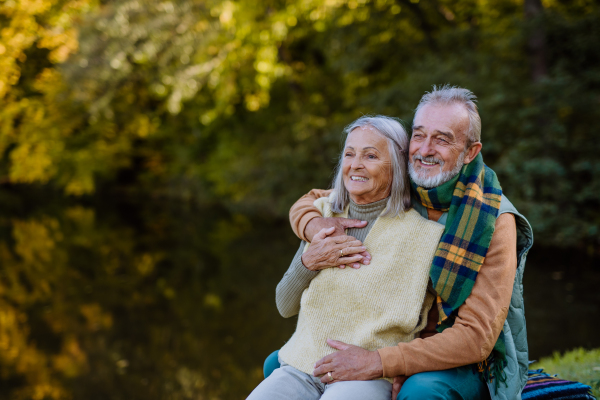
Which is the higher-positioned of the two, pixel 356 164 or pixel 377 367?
pixel 356 164

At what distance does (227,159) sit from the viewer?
16.0 meters

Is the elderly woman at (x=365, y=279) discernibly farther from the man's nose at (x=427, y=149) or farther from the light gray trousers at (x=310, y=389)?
the man's nose at (x=427, y=149)

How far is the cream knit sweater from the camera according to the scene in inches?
A: 68.7

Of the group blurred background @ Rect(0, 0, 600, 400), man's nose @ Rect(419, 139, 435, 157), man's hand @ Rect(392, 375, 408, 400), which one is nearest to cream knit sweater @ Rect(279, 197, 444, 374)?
man's hand @ Rect(392, 375, 408, 400)

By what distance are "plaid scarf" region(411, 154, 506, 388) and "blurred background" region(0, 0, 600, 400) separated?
282cm

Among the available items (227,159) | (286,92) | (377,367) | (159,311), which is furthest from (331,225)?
(227,159)

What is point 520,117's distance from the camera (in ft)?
23.7

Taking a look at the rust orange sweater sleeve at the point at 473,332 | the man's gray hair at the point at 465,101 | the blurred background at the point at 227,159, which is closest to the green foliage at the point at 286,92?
the blurred background at the point at 227,159

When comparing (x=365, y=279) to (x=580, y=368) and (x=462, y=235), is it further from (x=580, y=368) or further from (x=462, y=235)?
(x=580, y=368)

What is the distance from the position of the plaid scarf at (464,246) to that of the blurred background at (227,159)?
9.26 feet

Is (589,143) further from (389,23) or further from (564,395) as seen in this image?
(564,395)

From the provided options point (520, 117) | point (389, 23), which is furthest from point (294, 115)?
point (520, 117)

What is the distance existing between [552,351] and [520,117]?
409 cm

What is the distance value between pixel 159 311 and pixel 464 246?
501cm
